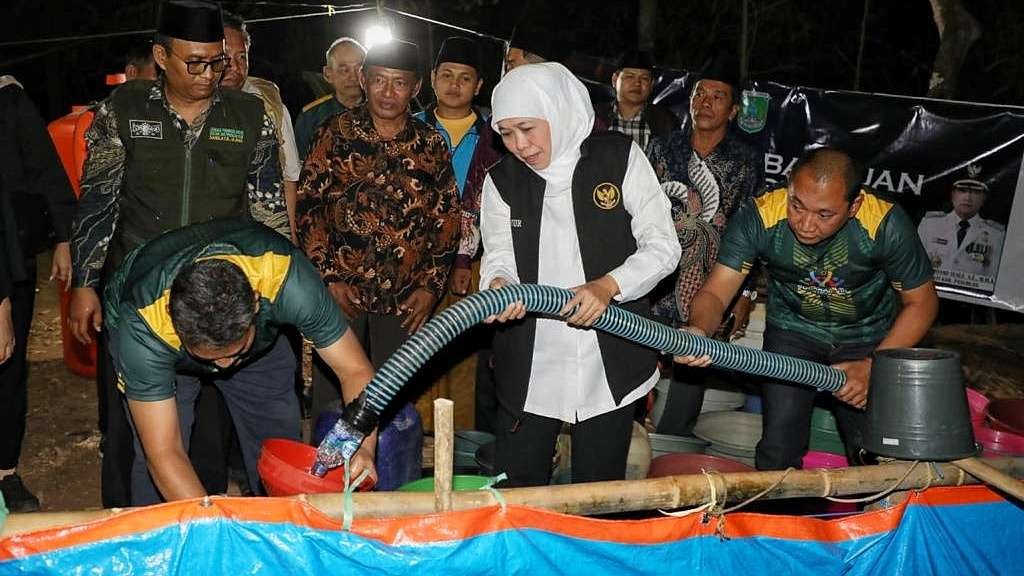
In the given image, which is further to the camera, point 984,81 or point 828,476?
point 984,81

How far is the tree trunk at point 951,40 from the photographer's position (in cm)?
916

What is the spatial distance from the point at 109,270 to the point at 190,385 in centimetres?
71

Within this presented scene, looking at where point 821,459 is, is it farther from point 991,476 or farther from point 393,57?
point 393,57

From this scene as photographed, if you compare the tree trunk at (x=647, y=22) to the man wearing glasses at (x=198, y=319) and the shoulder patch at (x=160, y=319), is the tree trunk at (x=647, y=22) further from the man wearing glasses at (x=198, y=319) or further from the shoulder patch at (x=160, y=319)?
the shoulder patch at (x=160, y=319)

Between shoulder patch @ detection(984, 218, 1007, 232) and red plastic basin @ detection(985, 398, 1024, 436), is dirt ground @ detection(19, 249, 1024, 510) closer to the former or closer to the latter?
shoulder patch @ detection(984, 218, 1007, 232)

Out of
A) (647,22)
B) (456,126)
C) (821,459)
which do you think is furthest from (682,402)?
(647,22)

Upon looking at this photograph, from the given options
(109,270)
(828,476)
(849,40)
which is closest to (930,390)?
(828,476)

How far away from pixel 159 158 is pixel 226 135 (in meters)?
0.25

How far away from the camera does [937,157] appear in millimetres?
6523

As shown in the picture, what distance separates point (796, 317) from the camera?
4.01 metres

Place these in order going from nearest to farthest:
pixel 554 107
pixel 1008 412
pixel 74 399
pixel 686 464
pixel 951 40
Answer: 1. pixel 554 107
2. pixel 686 464
3. pixel 1008 412
4. pixel 74 399
5. pixel 951 40

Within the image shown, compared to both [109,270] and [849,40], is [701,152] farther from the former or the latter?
[849,40]

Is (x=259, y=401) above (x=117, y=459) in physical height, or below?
above

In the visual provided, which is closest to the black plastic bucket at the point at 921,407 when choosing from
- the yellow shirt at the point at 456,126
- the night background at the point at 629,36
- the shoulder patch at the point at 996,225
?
the yellow shirt at the point at 456,126
